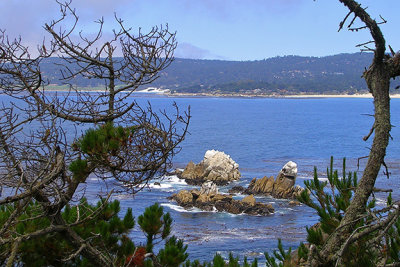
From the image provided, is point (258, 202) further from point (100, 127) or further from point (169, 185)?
point (100, 127)

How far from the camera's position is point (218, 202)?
32.9 meters

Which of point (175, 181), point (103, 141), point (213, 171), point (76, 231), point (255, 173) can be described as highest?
point (103, 141)

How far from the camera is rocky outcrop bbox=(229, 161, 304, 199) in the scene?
35906mm

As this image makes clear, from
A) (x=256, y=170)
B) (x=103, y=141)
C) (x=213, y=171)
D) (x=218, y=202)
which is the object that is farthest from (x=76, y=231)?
(x=256, y=170)

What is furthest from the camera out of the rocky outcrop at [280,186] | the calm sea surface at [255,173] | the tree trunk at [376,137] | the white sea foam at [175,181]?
the white sea foam at [175,181]

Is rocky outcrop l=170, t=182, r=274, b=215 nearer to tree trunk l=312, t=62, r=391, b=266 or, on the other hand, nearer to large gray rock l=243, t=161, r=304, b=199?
large gray rock l=243, t=161, r=304, b=199

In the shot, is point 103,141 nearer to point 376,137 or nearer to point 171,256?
point 171,256

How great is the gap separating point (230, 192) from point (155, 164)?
106 feet

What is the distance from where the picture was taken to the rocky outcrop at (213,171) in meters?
41.0

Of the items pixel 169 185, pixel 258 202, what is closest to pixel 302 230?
pixel 258 202

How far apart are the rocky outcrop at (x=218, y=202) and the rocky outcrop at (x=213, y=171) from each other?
6.32 meters

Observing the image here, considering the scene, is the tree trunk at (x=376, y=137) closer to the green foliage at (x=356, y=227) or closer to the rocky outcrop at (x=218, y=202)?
the green foliage at (x=356, y=227)

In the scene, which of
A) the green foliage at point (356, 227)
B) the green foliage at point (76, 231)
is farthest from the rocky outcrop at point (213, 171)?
the green foliage at point (356, 227)

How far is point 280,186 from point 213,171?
7.09 m
